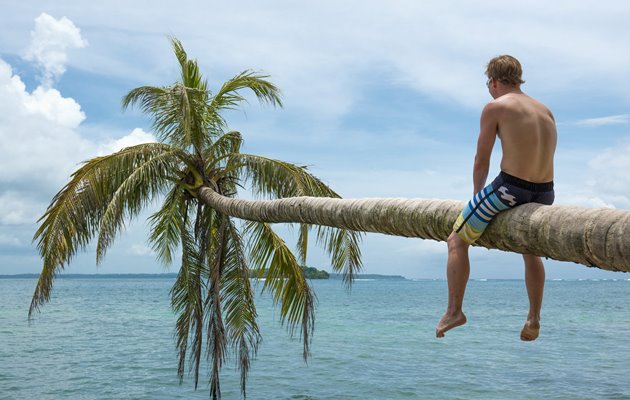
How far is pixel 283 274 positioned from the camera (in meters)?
10.1

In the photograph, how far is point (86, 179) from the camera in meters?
8.93

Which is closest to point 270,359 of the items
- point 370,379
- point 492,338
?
point 370,379

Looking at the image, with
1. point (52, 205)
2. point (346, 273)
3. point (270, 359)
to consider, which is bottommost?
point (270, 359)

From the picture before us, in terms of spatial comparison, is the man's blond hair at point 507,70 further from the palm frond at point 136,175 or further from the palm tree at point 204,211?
the palm frond at point 136,175

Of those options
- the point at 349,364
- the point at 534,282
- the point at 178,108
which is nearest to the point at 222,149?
the point at 178,108

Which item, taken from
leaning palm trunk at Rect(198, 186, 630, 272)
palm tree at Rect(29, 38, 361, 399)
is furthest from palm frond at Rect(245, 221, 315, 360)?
leaning palm trunk at Rect(198, 186, 630, 272)

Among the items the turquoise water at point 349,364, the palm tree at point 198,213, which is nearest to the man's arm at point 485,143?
the palm tree at point 198,213

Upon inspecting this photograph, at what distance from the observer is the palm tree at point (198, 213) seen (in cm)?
Result: 878

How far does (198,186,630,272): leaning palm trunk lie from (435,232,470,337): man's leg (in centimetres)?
15

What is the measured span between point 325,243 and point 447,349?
66.4ft

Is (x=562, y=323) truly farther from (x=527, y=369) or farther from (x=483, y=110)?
(x=483, y=110)

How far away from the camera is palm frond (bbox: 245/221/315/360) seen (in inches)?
397

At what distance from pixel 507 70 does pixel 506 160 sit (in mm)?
498

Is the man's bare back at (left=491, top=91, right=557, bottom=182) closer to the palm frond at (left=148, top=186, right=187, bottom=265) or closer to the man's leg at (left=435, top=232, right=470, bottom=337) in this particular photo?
the man's leg at (left=435, top=232, right=470, bottom=337)
